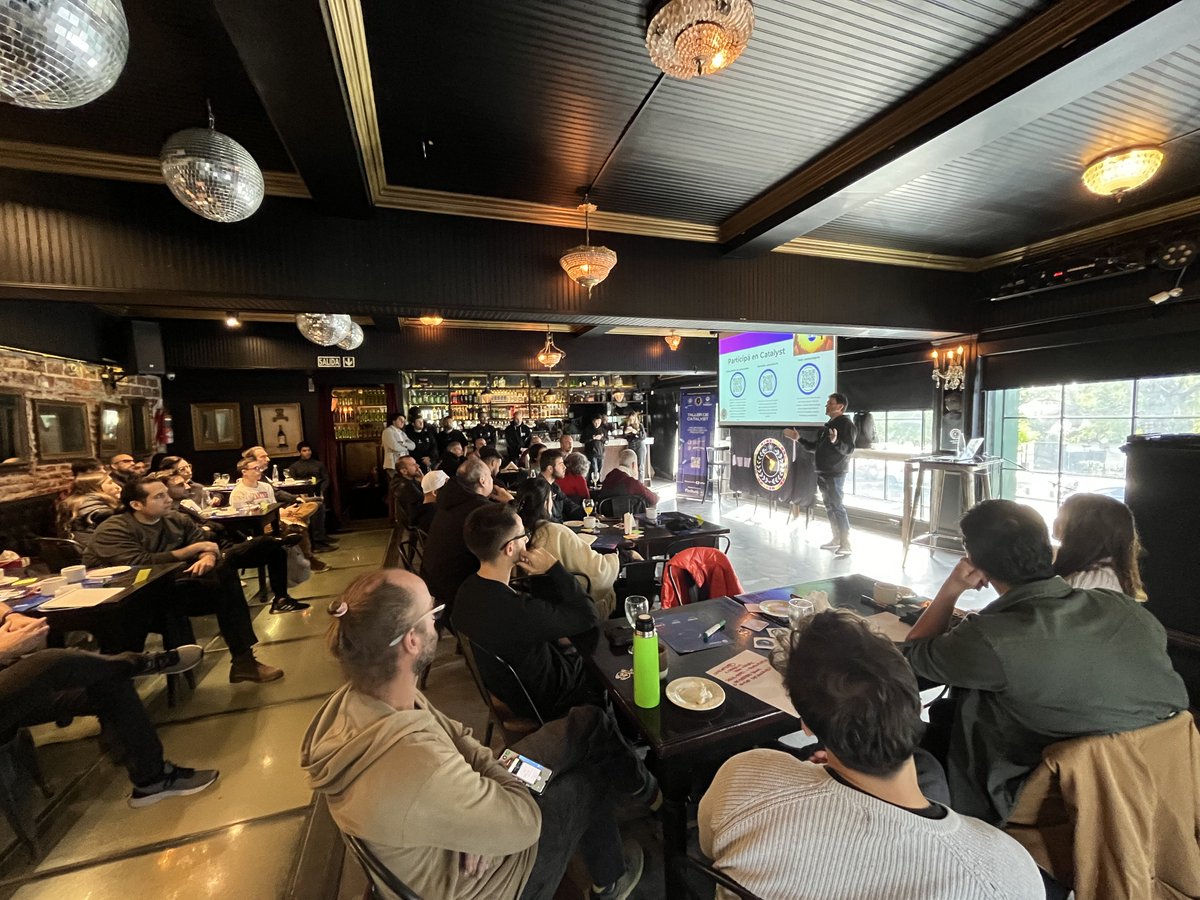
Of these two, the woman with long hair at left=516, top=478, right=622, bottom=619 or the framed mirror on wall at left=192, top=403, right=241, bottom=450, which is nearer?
the woman with long hair at left=516, top=478, right=622, bottom=619


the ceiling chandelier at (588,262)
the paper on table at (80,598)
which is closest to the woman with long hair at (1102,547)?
the ceiling chandelier at (588,262)

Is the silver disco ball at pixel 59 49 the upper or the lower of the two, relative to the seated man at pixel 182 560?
upper

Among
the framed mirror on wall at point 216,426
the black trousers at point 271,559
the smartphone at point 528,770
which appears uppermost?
the framed mirror on wall at point 216,426

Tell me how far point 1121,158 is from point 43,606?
258 inches

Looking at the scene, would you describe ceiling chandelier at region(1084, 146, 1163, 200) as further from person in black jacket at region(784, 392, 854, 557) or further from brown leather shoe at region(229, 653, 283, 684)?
brown leather shoe at region(229, 653, 283, 684)

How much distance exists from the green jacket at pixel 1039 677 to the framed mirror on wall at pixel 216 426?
9.90 m

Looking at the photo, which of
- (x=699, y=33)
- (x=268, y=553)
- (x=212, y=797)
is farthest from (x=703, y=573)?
(x=268, y=553)

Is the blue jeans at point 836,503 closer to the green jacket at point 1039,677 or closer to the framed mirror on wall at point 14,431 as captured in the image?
the green jacket at point 1039,677

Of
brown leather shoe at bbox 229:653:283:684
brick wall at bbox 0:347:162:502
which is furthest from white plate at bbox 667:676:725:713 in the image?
brick wall at bbox 0:347:162:502

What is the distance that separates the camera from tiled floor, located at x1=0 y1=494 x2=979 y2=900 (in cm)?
186

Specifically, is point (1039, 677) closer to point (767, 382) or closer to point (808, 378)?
point (808, 378)

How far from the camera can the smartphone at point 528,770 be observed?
4.30ft

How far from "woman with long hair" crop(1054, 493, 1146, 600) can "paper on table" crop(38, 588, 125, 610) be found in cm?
442

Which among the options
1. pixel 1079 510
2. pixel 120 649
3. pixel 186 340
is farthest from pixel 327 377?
pixel 1079 510
